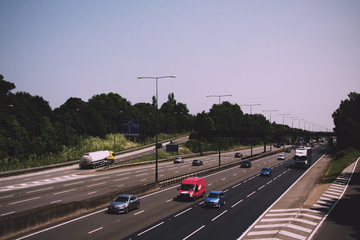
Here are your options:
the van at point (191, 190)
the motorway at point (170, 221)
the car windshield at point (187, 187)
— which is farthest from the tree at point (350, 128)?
the car windshield at point (187, 187)

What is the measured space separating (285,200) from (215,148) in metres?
94.7

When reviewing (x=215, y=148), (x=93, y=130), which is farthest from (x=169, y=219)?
(x=215, y=148)

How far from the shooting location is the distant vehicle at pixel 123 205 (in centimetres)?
2736

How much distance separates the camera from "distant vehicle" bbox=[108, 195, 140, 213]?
89.8ft

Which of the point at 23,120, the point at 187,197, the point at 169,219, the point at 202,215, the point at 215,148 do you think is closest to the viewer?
the point at 169,219

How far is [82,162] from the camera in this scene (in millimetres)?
61000

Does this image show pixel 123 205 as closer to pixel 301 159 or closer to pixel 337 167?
pixel 301 159

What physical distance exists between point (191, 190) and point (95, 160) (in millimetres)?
33226

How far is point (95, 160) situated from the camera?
202ft

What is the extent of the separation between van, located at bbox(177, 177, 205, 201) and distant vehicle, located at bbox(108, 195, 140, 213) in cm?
606

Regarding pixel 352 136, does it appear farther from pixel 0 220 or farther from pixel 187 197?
pixel 0 220

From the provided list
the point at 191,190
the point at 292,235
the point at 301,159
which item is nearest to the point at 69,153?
the point at 191,190

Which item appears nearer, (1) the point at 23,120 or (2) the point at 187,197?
(2) the point at 187,197

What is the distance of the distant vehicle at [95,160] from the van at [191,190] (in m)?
31.4
